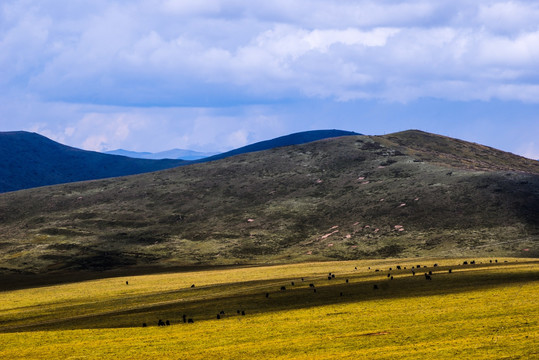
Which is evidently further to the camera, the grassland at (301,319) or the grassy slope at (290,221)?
the grassy slope at (290,221)

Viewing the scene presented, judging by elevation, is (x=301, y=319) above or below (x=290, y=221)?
below

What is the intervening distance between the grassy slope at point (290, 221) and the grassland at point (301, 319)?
155 feet

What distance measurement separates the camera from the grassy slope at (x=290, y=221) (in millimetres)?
134500

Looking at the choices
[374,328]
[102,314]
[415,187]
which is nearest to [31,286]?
[102,314]

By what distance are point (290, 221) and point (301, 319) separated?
113 metres

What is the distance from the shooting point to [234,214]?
575 ft

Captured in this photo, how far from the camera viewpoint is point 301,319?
52.4m

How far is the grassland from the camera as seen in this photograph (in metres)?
38.2

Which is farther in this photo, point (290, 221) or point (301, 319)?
point (290, 221)

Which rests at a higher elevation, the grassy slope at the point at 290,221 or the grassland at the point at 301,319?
the grassy slope at the point at 290,221

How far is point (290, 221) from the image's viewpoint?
165m

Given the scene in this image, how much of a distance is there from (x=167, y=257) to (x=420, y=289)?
89.3 meters

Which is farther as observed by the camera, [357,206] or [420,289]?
[357,206]

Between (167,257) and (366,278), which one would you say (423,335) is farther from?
(167,257)
